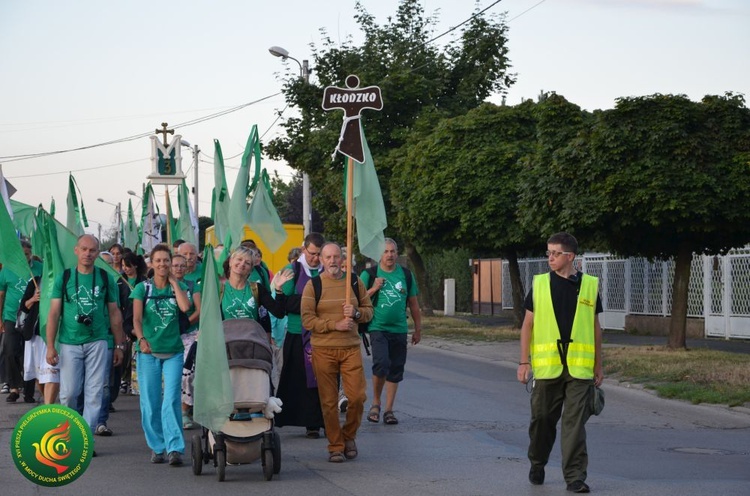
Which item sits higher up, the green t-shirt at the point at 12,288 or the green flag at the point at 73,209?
the green flag at the point at 73,209

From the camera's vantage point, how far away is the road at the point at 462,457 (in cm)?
851

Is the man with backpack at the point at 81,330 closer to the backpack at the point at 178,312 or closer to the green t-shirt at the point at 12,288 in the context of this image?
the backpack at the point at 178,312

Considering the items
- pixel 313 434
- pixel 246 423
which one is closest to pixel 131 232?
pixel 313 434

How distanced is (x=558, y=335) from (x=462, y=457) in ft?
6.93

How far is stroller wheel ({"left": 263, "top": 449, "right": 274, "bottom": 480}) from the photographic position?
879cm

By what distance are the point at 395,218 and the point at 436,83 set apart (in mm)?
4944

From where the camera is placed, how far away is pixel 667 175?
1866cm

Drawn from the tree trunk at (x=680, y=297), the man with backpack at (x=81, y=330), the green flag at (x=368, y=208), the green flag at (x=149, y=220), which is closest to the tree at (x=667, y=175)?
the tree trunk at (x=680, y=297)

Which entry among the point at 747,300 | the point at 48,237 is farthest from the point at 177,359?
the point at 747,300

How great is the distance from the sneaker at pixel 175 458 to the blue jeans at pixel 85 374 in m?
0.99

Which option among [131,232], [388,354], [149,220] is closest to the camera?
[388,354]

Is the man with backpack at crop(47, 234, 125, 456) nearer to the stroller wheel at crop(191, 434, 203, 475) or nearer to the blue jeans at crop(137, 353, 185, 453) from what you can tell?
the blue jeans at crop(137, 353, 185, 453)

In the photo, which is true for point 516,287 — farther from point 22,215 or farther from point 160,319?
point 160,319

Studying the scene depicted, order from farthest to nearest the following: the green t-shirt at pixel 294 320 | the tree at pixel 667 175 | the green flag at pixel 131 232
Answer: the green flag at pixel 131 232, the tree at pixel 667 175, the green t-shirt at pixel 294 320
